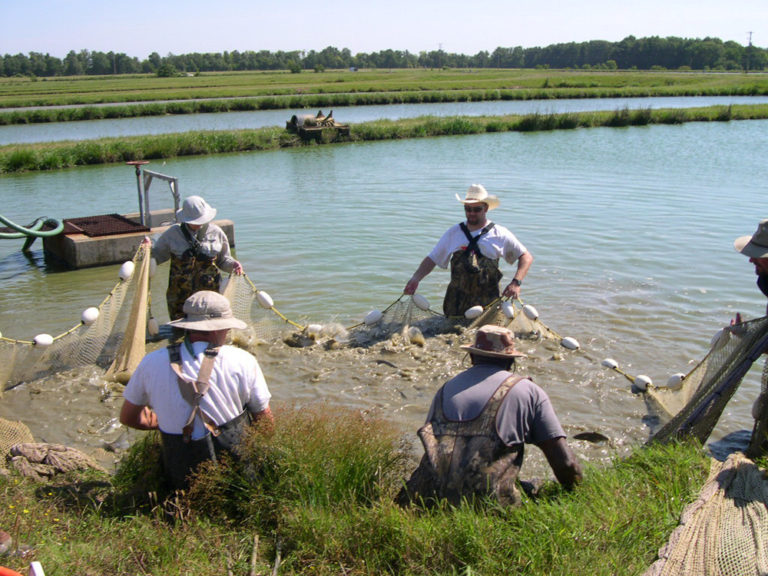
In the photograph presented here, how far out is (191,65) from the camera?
18538 cm

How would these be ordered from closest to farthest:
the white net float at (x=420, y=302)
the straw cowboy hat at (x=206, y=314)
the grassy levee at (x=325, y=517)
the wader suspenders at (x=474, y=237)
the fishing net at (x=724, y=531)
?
the fishing net at (x=724, y=531) < the grassy levee at (x=325, y=517) < the straw cowboy hat at (x=206, y=314) < the wader suspenders at (x=474, y=237) < the white net float at (x=420, y=302)

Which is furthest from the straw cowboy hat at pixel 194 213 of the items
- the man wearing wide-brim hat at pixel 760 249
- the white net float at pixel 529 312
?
the man wearing wide-brim hat at pixel 760 249

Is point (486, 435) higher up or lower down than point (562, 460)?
higher up

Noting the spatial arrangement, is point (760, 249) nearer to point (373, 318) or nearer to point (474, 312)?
point (474, 312)

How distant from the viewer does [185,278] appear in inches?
279

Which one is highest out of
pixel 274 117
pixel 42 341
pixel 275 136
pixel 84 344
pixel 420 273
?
pixel 274 117

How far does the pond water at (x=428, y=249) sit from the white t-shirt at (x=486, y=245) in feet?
3.66

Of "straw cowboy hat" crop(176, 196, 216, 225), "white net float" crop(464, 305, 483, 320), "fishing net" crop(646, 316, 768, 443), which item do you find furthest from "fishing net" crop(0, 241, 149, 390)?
"fishing net" crop(646, 316, 768, 443)

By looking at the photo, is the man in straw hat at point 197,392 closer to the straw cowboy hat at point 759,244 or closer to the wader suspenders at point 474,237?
the straw cowboy hat at point 759,244

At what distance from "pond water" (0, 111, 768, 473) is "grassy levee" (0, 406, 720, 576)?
1.56 m

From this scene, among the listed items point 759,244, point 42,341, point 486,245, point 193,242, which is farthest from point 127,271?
point 759,244

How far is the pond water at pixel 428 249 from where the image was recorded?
6.88 m

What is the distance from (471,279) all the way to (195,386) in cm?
430

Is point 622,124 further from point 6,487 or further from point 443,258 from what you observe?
point 6,487
